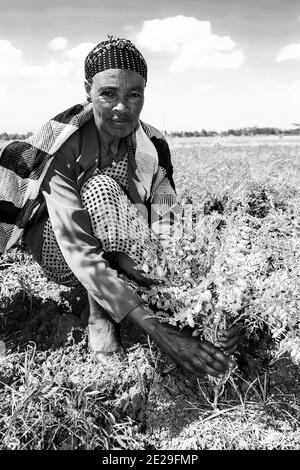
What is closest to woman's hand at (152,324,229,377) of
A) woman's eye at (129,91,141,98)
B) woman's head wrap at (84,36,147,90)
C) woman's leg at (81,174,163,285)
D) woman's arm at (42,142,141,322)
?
woman's arm at (42,142,141,322)

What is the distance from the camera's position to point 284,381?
172cm

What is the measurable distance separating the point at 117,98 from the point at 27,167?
47 centimetres

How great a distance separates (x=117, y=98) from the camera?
1.64 metres

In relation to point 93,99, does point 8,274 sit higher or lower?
lower

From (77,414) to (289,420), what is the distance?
750 mm

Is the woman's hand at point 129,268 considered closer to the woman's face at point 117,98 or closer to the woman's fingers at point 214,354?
the woman's fingers at point 214,354

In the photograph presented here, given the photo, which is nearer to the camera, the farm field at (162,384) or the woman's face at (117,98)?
the farm field at (162,384)

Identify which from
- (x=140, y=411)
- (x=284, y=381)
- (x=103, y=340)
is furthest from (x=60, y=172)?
(x=284, y=381)

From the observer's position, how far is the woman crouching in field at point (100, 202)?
152 centimetres

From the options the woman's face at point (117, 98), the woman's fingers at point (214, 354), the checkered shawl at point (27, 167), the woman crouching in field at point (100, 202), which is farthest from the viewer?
the checkered shawl at point (27, 167)

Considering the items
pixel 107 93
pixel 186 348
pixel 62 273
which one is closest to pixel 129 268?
pixel 62 273

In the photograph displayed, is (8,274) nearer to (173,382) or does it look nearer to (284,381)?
(173,382)

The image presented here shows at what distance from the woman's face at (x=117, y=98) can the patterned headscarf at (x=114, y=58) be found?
0.03 meters

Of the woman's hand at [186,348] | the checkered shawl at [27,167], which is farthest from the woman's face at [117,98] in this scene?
the woman's hand at [186,348]
